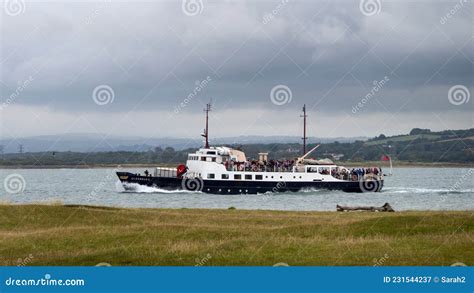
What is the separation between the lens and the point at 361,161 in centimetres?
16550

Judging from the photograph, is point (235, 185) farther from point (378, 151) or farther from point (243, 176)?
point (378, 151)

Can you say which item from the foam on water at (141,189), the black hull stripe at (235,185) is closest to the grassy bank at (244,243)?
the black hull stripe at (235,185)

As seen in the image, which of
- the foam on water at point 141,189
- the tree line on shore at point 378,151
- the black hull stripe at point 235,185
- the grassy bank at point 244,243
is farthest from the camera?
the tree line on shore at point 378,151

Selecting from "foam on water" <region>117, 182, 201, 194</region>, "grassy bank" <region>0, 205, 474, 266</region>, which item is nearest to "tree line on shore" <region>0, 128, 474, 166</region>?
"foam on water" <region>117, 182, 201, 194</region>

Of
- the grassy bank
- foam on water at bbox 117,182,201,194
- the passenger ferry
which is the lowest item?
the grassy bank

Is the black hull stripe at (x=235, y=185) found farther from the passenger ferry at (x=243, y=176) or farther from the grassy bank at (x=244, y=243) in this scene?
the grassy bank at (x=244, y=243)

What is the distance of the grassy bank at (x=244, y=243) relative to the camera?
2431cm

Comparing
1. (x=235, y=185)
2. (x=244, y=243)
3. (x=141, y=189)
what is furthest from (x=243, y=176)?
(x=244, y=243)

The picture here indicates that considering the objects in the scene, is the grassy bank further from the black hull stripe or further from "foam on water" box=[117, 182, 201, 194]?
"foam on water" box=[117, 182, 201, 194]

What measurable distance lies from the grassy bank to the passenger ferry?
A: 57.9 metres

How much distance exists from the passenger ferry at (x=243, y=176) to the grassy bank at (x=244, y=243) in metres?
57.9

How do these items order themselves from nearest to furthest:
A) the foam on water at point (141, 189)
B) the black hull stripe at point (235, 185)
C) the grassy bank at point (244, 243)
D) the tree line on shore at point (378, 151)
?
1. the grassy bank at point (244, 243)
2. the black hull stripe at point (235, 185)
3. the foam on water at point (141, 189)
4. the tree line on shore at point (378, 151)

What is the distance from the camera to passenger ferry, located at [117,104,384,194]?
95.6m

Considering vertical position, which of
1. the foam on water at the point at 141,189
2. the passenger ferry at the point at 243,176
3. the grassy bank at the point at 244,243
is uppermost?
the passenger ferry at the point at 243,176
